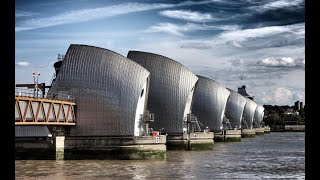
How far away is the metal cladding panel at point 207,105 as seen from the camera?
100375 mm

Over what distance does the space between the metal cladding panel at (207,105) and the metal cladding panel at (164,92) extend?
2488 cm

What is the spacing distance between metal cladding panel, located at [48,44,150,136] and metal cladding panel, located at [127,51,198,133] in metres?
14.4

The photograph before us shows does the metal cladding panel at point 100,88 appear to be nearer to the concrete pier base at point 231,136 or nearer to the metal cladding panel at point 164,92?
the metal cladding panel at point 164,92

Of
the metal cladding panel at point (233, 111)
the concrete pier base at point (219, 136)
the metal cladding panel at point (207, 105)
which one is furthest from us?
the metal cladding panel at point (233, 111)

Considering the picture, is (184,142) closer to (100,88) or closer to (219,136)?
(100,88)

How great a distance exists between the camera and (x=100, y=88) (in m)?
56.0

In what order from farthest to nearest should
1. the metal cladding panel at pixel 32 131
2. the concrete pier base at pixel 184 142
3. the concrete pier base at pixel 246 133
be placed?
the concrete pier base at pixel 246 133 → the concrete pier base at pixel 184 142 → the metal cladding panel at pixel 32 131

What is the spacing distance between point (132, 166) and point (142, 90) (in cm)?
1936

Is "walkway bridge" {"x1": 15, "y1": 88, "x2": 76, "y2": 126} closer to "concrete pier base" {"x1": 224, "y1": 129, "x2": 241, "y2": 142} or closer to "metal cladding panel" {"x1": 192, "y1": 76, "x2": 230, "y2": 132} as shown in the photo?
"metal cladding panel" {"x1": 192, "y1": 76, "x2": 230, "y2": 132}

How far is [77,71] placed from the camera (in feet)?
187

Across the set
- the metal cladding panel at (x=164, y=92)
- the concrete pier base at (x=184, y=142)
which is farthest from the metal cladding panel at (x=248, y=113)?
the concrete pier base at (x=184, y=142)

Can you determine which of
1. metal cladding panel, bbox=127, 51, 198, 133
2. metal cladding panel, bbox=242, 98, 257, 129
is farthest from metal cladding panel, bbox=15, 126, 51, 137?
metal cladding panel, bbox=242, 98, 257, 129

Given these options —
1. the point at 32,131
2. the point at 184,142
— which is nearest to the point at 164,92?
the point at 184,142
